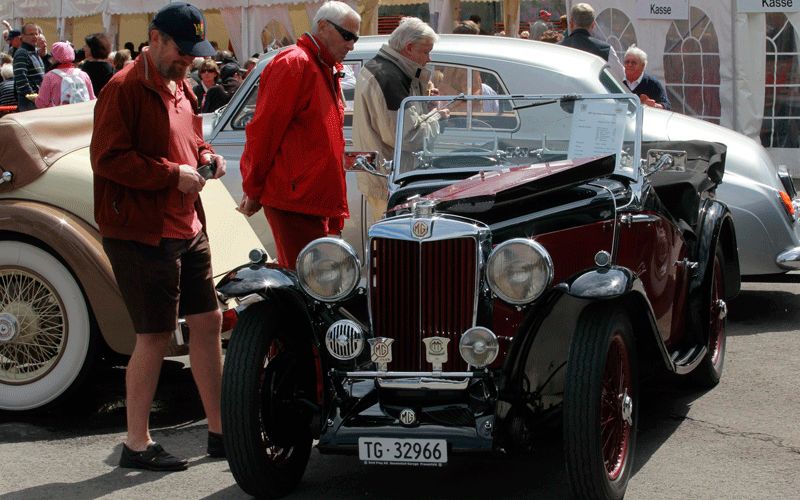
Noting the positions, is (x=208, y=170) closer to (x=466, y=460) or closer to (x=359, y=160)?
(x=359, y=160)

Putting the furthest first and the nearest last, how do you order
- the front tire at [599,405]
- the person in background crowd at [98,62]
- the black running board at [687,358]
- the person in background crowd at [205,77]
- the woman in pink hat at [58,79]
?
1. the person in background crowd at [205,77]
2. the person in background crowd at [98,62]
3. the woman in pink hat at [58,79]
4. the black running board at [687,358]
5. the front tire at [599,405]

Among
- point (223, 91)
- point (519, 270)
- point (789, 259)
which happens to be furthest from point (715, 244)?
point (223, 91)

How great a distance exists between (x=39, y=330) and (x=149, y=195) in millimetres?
1198

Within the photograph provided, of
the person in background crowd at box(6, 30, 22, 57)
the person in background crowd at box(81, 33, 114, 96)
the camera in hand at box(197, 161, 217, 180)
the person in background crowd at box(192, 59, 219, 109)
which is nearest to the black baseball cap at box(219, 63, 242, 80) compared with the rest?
the person in background crowd at box(192, 59, 219, 109)

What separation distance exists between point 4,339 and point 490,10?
16068 millimetres

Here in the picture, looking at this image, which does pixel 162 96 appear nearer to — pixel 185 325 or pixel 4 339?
pixel 185 325

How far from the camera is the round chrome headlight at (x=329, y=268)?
3.48 m

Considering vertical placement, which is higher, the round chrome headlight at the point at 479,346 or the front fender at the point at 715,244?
the front fender at the point at 715,244

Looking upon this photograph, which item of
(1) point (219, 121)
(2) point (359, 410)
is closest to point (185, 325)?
(2) point (359, 410)

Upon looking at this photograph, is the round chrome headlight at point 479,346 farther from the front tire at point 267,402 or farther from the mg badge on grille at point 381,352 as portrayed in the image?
the front tire at point 267,402

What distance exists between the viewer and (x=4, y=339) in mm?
4520

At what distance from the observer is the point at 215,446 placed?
4.04 metres

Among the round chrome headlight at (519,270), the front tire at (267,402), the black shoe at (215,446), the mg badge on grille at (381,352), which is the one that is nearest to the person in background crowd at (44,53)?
the black shoe at (215,446)

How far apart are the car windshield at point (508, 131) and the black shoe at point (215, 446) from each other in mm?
1428
